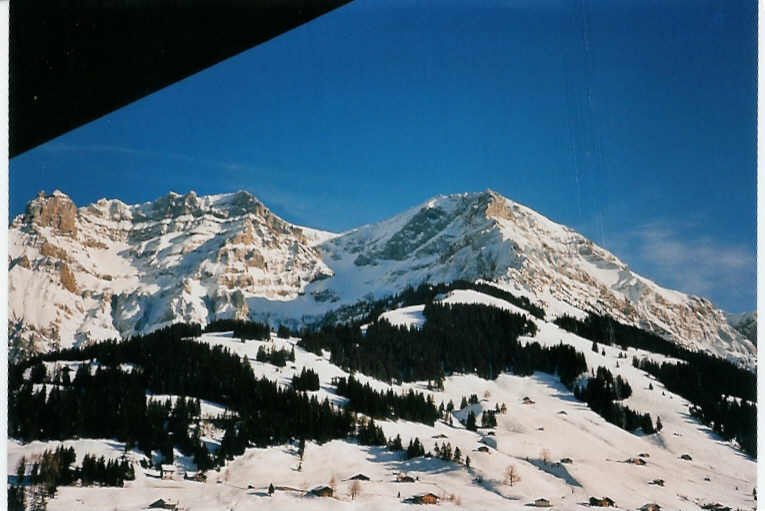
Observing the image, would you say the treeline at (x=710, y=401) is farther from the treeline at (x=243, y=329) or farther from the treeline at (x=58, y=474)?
the treeline at (x=58, y=474)

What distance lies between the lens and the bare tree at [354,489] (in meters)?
19.5

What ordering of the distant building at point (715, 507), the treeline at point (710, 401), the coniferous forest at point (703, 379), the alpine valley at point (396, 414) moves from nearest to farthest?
the alpine valley at point (396, 414) < the distant building at point (715, 507) < the treeline at point (710, 401) < the coniferous forest at point (703, 379)

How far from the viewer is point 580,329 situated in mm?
40219

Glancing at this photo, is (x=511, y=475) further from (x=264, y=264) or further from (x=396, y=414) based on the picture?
(x=264, y=264)

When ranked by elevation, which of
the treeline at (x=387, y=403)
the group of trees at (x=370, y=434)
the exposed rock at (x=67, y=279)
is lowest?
the group of trees at (x=370, y=434)

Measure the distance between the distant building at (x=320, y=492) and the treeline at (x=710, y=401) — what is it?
43.9ft

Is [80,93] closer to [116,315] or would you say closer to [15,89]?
[15,89]

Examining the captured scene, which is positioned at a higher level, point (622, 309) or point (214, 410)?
point (622, 309)

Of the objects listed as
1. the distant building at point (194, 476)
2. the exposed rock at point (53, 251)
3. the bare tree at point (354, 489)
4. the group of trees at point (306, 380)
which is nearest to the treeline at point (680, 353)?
the group of trees at point (306, 380)

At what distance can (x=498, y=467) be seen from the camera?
842 inches

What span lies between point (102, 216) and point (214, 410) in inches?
3358

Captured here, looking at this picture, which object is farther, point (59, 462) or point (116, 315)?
point (116, 315)

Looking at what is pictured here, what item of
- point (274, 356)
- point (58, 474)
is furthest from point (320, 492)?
point (274, 356)

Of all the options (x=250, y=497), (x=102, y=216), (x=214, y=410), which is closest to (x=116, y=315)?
(x=102, y=216)
